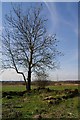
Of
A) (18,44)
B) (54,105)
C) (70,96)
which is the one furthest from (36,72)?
(54,105)

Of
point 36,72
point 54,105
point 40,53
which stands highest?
point 40,53

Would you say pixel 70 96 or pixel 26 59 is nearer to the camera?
pixel 70 96

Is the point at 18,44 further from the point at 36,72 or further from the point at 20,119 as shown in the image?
the point at 20,119

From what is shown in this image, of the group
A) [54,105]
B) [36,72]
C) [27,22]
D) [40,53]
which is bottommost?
[54,105]

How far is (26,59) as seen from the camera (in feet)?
79.8

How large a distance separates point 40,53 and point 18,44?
218 centimetres

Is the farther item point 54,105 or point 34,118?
point 54,105

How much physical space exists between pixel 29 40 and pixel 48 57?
239 cm

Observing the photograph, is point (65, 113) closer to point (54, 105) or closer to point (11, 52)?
point (54, 105)

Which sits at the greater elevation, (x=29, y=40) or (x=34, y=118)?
(x=29, y=40)

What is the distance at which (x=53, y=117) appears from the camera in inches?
400

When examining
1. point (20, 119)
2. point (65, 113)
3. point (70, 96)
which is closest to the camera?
point (20, 119)

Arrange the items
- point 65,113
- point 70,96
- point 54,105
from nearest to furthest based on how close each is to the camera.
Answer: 1. point 65,113
2. point 54,105
3. point 70,96

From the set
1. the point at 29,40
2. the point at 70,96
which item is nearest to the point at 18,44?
the point at 29,40
